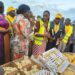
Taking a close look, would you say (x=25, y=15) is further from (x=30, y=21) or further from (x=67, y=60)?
(x=67, y=60)

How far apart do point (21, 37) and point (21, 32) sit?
105mm

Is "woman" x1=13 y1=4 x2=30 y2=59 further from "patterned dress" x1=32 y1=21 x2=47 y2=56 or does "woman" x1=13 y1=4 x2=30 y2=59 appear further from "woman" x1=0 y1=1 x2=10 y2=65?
"patterned dress" x1=32 y1=21 x2=47 y2=56

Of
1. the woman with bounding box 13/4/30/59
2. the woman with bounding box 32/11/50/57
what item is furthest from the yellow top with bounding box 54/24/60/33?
the woman with bounding box 13/4/30/59

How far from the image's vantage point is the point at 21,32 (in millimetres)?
5453

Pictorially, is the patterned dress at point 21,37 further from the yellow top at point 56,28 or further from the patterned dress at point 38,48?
the yellow top at point 56,28

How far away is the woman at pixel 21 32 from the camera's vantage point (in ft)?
17.9

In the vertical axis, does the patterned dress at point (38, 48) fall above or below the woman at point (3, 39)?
below

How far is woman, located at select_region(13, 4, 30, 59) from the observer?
5.45 meters

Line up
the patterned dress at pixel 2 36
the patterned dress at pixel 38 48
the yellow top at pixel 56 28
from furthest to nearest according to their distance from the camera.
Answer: the yellow top at pixel 56 28 < the patterned dress at pixel 38 48 < the patterned dress at pixel 2 36

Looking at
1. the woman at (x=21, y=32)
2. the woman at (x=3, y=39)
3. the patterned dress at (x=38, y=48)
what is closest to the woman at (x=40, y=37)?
the patterned dress at (x=38, y=48)

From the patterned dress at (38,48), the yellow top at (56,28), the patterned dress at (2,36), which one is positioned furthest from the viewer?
the yellow top at (56,28)

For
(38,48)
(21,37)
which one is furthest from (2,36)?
(38,48)

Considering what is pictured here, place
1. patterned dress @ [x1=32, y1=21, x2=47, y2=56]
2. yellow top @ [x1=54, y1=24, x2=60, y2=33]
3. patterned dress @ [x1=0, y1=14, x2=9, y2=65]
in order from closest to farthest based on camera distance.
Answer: patterned dress @ [x1=0, y1=14, x2=9, y2=65] → patterned dress @ [x1=32, y1=21, x2=47, y2=56] → yellow top @ [x1=54, y1=24, x2=60, y2=33]

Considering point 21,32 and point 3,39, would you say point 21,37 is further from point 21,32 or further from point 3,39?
point 3,39
